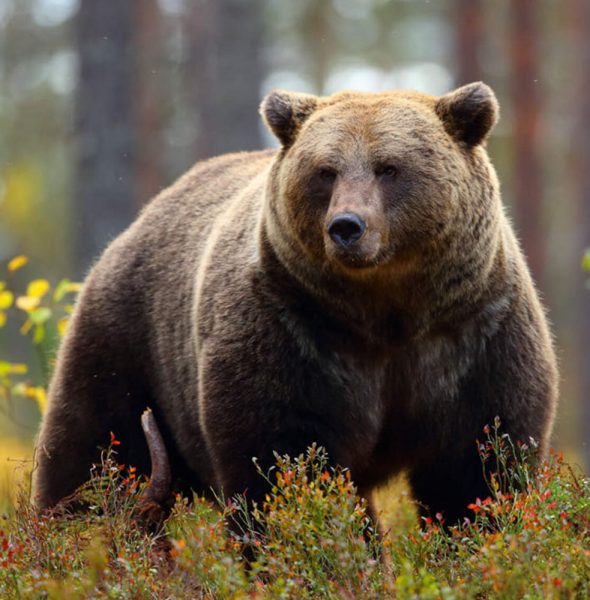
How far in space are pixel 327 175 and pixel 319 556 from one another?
1789 mm

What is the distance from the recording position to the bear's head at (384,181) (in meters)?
5.18

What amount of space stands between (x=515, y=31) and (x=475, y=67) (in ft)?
4.47

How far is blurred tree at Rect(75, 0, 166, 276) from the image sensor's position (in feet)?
43.9

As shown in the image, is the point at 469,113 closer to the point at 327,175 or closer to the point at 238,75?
the point at 327,175

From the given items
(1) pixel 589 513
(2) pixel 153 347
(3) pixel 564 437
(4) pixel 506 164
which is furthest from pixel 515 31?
(1) pixel 589 513

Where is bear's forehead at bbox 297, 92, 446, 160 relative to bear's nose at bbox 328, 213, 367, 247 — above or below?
above

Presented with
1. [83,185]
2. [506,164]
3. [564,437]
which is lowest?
[564,437]

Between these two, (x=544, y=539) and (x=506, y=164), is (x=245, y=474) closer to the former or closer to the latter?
(x=544, y=539)

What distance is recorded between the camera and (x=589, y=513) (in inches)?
182

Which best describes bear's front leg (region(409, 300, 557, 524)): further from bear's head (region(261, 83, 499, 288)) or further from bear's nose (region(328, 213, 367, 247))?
bear's nose (region(328, 213, 367, 247))

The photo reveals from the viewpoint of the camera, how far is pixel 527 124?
64.2 feet

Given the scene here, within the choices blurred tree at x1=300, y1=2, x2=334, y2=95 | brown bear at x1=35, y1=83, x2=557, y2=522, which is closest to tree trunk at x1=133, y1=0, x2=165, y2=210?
blurred tree at x1=300, y1=2, x2=334, y2=95

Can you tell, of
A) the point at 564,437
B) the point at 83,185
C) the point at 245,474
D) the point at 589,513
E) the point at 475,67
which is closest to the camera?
the point at 589,513

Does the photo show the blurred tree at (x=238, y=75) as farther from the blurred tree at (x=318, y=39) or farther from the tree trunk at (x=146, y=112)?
the blurred tree at (x=318, y=39)
